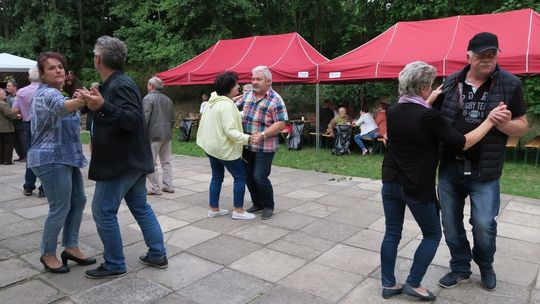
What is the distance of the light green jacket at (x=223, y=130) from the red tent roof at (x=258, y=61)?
20.3 ft

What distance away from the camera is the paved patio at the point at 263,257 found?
122 inches

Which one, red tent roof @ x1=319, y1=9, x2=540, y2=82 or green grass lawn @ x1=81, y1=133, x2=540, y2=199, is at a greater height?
red tent roof @ x1=319, y1=9, x2=540, y2=82

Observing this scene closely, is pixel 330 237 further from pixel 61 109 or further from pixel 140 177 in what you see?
pixel 61 109

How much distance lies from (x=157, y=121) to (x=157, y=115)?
84 millimetres

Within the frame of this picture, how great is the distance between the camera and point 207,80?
41.3 ft

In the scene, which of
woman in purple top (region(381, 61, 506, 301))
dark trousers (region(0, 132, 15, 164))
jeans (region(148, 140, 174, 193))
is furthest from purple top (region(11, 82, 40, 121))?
woman in purple top (region(381, 61, 506, 301))

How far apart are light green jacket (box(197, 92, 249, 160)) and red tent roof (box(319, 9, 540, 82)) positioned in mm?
5596

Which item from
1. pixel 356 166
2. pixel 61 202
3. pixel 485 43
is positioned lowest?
pixel 356 166

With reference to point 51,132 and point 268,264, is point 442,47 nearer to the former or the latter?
point 268,264

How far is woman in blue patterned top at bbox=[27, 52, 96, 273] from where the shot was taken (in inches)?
125

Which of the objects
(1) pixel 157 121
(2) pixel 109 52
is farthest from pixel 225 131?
(1) pixel 157 121

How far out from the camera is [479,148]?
295 cm

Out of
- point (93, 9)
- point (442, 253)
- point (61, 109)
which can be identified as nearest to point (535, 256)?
point (442, 253)

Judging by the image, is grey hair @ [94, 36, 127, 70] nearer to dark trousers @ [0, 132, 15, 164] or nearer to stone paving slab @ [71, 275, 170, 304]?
stone paving slab @ [71, 275, 170, 304]
